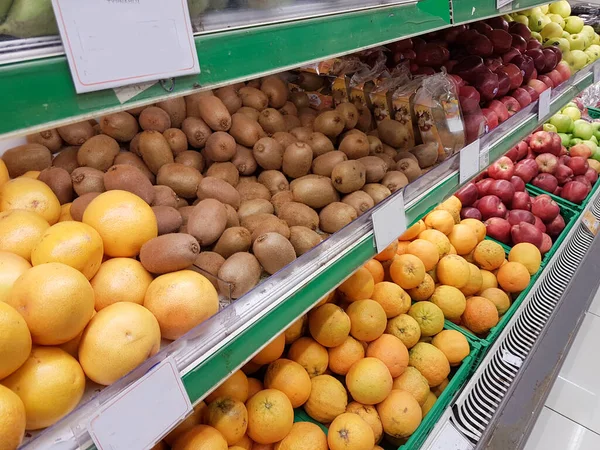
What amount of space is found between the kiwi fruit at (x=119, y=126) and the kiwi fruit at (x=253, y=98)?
A: 0.36 metres

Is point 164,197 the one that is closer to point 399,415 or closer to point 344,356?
point 344,356

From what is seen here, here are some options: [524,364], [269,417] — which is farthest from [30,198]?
[524,364]

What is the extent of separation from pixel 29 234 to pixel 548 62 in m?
2.42

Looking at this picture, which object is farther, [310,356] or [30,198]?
[310,356]

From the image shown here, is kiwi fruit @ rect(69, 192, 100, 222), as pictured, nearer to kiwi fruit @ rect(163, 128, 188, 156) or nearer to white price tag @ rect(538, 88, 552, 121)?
kiwi fruit @ rect(163, 128, 188, 156)

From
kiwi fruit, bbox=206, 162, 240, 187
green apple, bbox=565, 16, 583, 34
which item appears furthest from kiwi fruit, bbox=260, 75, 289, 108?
green apple, bbox=565, 16, 583, 34

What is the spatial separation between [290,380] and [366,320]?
0.27 meters

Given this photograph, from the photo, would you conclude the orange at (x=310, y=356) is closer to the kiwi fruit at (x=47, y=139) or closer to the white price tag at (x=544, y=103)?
the kiwi fruit at (x=47, y=139)

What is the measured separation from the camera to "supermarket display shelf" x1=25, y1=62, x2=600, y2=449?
1.94 ft

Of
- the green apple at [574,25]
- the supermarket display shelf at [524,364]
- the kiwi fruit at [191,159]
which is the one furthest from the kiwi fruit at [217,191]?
Answer: the green apple at [574,25]

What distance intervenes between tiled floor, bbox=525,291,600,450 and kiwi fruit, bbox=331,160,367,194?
1.29 m

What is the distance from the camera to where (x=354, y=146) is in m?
1.29

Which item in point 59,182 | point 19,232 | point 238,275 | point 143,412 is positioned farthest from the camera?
point 59,182

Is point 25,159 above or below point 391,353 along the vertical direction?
above
